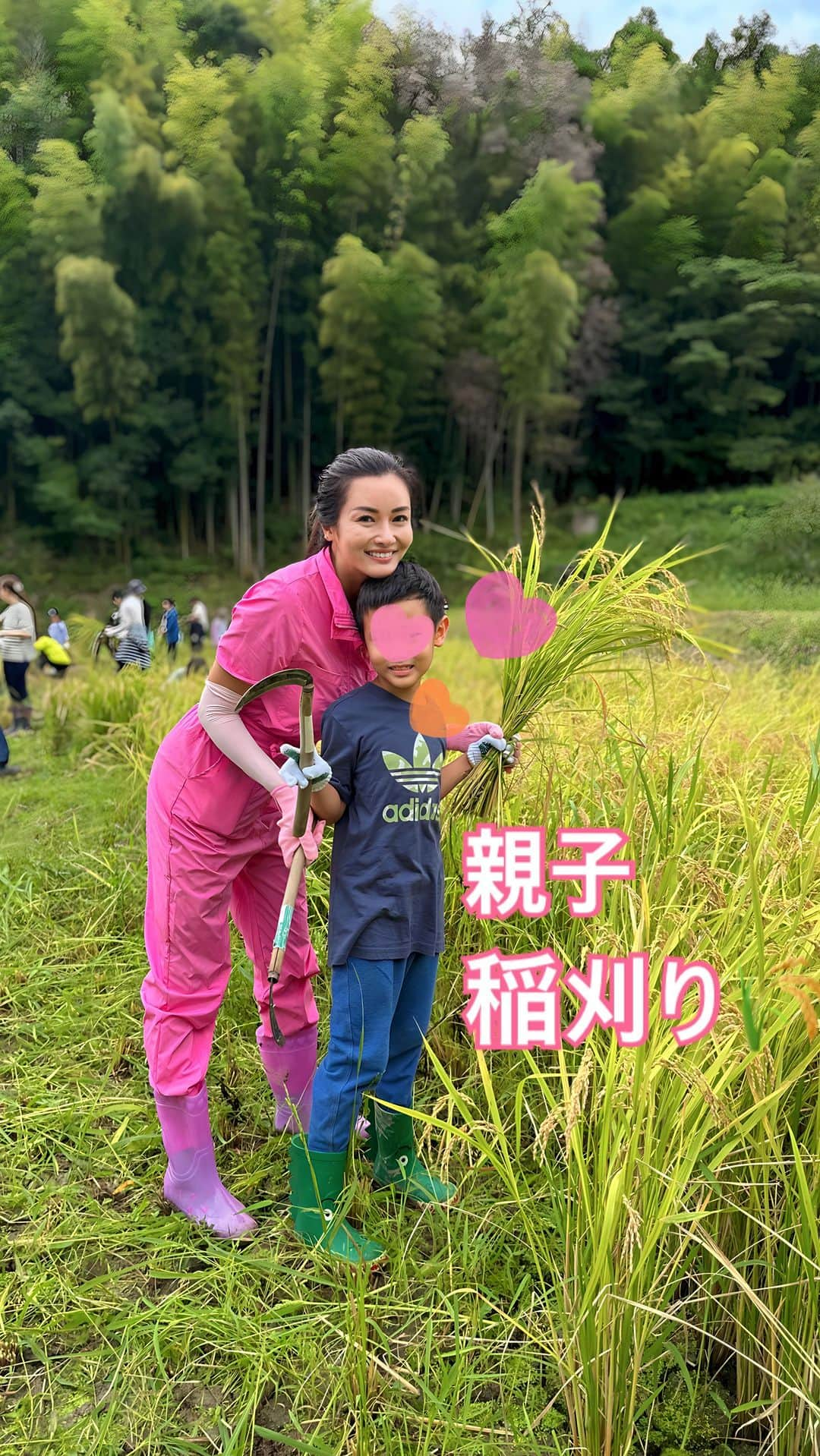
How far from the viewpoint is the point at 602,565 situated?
5.95 feet

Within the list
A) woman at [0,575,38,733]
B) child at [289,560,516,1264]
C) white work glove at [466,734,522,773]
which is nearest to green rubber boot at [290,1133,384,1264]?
child at [289,560,516,1264]

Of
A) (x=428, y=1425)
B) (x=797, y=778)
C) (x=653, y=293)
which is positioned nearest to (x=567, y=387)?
(x=653, y=293)

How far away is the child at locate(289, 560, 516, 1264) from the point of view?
3.76ft

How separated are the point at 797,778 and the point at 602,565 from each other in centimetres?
65

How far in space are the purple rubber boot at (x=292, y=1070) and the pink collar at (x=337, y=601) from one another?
2.25 feet

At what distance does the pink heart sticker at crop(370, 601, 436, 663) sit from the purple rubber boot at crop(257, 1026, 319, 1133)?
0.69 metres

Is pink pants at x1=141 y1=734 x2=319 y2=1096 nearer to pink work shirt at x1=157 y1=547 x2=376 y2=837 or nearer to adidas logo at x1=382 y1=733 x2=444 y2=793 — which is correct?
pink work shirt at x1=157 y1=547 x2=376 y2=837

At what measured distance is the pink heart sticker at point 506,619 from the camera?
140 centimetres

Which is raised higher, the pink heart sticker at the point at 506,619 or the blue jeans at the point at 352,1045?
the pink heart sticker at the point at 506,619

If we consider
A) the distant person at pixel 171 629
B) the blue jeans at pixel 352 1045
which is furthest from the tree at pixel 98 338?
the blue jeans at pixel 352 1045

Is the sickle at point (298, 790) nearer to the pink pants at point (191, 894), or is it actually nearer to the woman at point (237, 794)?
the woman at point (237, 794)

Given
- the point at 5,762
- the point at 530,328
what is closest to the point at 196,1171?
the point at 5,762

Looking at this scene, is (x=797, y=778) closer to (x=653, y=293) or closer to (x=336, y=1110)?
(x=336, y=1110)

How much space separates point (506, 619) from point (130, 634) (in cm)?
354
